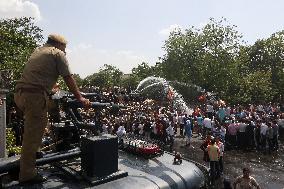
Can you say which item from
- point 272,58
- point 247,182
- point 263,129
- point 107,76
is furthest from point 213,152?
point 107,76

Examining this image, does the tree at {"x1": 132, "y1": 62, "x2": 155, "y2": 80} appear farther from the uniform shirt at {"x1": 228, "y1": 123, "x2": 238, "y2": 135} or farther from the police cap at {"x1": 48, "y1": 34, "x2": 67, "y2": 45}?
the police cap at {"x1": 48, "y1": 34, "x2": 67, "y2": 45}

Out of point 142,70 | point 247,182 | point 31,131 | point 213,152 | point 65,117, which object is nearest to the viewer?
point 31,131

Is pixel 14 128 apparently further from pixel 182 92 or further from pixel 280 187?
pixel 182 92

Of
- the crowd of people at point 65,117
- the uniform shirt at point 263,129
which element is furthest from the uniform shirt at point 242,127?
the uniform shirt at point 263,129

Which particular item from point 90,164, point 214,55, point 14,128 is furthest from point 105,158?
point 214,55

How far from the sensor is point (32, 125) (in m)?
3.61

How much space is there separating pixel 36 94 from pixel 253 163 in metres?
14.7

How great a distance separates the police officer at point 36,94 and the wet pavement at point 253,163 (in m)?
10.0

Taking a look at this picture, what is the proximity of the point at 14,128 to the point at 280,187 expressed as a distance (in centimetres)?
1019

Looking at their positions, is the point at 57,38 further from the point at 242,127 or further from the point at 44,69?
the point at 242,127

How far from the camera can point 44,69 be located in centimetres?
367

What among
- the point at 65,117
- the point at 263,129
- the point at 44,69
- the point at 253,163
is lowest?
the point at 253,163

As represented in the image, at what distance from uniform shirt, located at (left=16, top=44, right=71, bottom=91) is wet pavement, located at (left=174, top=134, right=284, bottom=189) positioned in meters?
10.1

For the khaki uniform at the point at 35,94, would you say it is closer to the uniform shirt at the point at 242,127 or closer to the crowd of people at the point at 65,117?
the crowd of people at the point at 65,117
